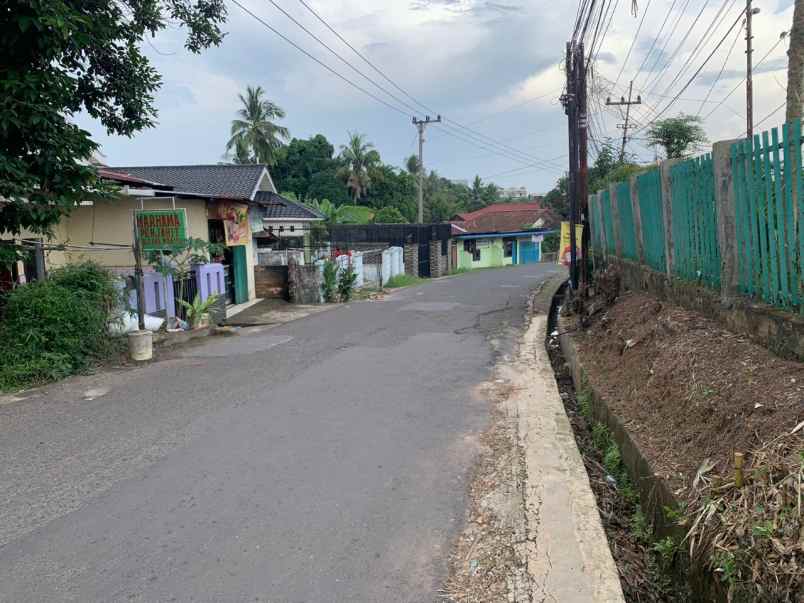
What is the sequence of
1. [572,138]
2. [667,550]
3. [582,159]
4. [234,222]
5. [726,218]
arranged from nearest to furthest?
[667,550], [726,218], [582,159], [572,138], [234,222]

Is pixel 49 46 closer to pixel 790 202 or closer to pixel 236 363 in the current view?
pixel 236 363

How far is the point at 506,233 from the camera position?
53.3 m

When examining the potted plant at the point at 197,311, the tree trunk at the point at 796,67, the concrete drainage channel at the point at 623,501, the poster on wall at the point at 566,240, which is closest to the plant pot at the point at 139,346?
the potted plant at the point at 197,311

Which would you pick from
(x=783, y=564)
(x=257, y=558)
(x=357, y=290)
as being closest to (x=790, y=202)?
(x=783, y=564)

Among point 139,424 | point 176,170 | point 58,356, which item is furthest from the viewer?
point 176,170

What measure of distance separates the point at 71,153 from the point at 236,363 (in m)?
3.85

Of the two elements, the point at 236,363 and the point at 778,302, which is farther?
the point at 236,363

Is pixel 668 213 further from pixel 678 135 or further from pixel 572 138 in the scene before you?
pixel 678 135

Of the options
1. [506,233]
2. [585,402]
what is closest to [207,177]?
[585,402]

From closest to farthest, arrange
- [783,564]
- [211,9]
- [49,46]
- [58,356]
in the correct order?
[783,564], [49,46], [58,356], [211,9]

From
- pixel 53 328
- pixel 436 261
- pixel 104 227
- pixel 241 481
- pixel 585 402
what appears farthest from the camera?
pixel 436 261

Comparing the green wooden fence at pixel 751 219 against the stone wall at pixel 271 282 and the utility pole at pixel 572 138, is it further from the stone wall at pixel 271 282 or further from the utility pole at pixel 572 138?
the stone wall at pixel 271 282

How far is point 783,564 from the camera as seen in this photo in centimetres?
273

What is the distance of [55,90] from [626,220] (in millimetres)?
9070
